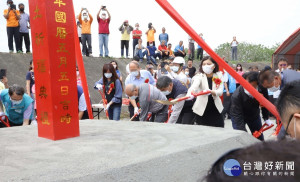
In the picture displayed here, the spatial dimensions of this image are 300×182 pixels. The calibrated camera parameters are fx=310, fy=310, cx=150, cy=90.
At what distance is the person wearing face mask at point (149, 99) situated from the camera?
13.9 ft

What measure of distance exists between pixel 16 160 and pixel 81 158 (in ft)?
1.56

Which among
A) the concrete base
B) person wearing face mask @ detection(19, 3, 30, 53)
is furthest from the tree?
the concrete base

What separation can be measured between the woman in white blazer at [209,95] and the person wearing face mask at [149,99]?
0.57 metres

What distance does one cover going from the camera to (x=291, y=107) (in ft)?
4.32

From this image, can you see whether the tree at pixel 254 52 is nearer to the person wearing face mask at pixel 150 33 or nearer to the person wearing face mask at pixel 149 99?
the person wearing face mask at pixel 150 33

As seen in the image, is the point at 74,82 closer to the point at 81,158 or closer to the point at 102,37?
the point at 81,158

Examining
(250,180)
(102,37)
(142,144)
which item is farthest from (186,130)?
(102,37)

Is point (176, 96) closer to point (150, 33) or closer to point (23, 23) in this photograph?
point (23, 23)

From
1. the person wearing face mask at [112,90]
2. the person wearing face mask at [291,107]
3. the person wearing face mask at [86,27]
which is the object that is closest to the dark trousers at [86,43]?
the person wearing face mask at [86,27]

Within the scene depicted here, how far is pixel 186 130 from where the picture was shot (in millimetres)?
3408

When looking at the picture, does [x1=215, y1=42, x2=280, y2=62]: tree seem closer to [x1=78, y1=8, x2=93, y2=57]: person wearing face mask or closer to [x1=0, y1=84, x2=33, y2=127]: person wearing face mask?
[x1=78, y1=8, x2=93, y2=57]: person wearing face mask

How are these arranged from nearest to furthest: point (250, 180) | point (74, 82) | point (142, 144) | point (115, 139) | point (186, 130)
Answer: point (250, 180) < point (142, 144) < point (115, 139) < point (74, 82) < point (186, 130)

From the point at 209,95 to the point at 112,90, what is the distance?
200cm

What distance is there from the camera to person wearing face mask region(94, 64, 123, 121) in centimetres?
514
